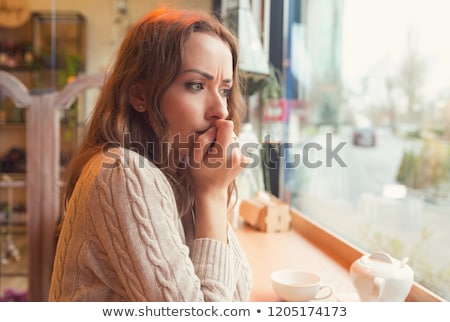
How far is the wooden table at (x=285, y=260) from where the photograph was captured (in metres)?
0.81

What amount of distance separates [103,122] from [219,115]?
0.54ft

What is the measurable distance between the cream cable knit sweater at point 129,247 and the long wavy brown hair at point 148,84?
6 cm

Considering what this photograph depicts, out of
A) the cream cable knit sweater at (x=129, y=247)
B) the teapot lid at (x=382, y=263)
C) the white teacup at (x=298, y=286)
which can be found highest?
the cream cable knit sweater at (x=129, y=247)

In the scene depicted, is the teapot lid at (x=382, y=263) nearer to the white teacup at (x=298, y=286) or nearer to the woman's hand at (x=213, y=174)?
the white teacup at (x=298, y=286)

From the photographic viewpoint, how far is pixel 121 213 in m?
0.52

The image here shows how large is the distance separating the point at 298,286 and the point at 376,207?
535 mm

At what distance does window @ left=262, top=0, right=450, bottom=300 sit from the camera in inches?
35.5

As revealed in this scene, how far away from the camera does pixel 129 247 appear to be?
0.52m

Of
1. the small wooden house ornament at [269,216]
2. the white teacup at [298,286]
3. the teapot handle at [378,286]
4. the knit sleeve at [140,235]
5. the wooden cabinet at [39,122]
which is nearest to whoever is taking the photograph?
the knit sleeve at [140,235]

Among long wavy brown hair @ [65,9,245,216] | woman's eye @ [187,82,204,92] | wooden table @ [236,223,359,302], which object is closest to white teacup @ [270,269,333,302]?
wooden table @ [236,223,359,302]

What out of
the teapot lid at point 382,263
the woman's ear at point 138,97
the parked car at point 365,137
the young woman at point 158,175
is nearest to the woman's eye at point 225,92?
the young woman at point 158,175

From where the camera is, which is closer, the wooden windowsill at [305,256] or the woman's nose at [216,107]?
the woman's nose at [216,107]

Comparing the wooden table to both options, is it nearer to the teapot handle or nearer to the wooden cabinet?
the teapot handle
